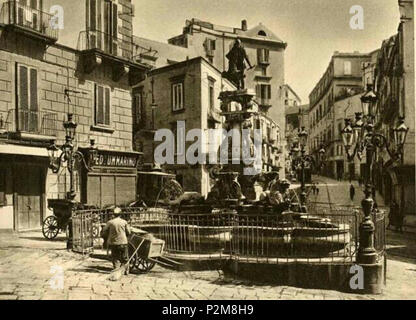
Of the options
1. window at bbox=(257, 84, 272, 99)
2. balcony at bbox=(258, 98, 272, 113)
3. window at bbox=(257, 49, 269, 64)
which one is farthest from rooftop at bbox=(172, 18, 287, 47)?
balcony at bbox=(258, 98, 272, 113)

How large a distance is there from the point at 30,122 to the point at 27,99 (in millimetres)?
832

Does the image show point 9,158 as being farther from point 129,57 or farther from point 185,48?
point 185,48

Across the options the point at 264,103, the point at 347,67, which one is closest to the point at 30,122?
the point at 264,103

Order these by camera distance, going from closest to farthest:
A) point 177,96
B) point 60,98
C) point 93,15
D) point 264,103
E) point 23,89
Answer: point 23,89, point 60,98, point 93,15, point 177,96, point 264,103

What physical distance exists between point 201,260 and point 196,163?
47.2ft

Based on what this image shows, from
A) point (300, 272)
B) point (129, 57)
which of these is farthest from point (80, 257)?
point (129, 57)

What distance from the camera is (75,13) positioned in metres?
15.8

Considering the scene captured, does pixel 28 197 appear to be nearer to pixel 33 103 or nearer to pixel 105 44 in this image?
pixel 33 103

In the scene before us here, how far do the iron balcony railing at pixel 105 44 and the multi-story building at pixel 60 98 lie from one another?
1.6 inches

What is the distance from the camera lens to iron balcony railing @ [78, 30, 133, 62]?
16525mm

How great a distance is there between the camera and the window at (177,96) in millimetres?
25653

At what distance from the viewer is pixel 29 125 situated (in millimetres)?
14703
